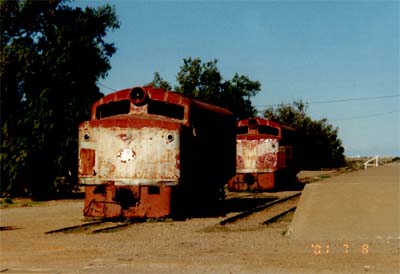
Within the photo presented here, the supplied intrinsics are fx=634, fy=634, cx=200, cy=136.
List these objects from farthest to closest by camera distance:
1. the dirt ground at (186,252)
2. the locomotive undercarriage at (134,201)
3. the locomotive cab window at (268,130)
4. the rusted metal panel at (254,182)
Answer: the locomotive cab window at (268,130) < the rusted metal panel at (254,182) < the locomotive undercarriage at (134,201) < the dirt ground at (186,252)

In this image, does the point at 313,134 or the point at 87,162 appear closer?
the point at 87,162

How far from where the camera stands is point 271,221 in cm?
1617

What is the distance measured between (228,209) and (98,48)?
41.5 feet

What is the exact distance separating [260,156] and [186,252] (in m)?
18.7

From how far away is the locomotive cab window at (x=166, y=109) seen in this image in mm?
17000

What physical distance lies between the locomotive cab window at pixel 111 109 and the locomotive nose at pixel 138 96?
518mm

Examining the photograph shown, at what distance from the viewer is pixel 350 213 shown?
38.8 ft

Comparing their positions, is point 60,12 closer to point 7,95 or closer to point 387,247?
point 7,95

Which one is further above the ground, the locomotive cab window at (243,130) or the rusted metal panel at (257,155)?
the locomotive cab window at (243,130)

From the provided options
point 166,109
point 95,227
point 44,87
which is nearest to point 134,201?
point 95,227
